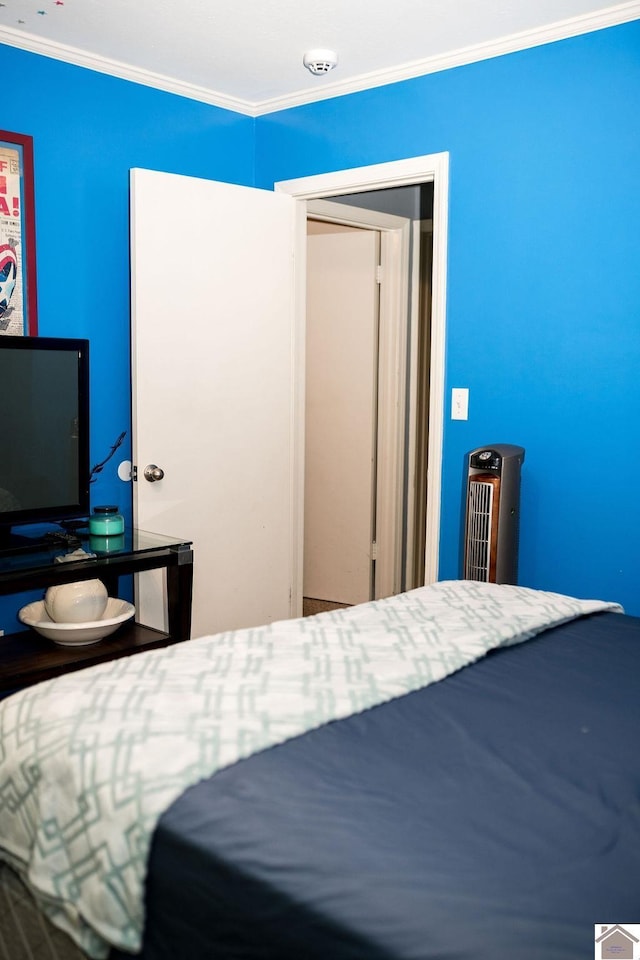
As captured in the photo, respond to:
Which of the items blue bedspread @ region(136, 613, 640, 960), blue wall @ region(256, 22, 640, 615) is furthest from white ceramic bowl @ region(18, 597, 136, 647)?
blue bedspread @ region(136, 613, 640, 960)

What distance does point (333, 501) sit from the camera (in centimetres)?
498

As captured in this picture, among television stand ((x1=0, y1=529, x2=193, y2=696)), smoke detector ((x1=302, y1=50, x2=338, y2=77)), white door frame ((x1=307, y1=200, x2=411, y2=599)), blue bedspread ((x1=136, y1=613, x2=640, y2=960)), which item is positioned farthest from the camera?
white door frame ((x1=307, y1=200, x2=411, y2=599))

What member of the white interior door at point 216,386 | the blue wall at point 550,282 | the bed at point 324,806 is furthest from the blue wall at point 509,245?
the bed at point 324,806

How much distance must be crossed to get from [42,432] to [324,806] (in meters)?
2.17

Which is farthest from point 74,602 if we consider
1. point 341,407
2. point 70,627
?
point 341,407

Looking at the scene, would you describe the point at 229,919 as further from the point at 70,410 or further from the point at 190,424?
the point at 190,424

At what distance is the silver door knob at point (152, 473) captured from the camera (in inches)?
139

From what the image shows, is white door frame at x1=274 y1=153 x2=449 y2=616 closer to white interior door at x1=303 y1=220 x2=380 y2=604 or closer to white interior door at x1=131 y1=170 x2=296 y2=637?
white interior door at x1=131 y1=170 x2=296 y2=637

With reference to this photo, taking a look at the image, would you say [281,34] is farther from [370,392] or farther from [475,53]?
[370,392]

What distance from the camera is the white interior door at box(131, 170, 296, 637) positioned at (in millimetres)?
3521

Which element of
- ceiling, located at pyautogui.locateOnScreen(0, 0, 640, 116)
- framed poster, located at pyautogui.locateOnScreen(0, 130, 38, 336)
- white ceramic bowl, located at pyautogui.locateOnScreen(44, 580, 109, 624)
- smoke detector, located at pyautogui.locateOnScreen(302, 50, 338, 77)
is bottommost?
white ceramic bowl, located at pyautogui.locateOnScreen(44, 580, 109, 624)

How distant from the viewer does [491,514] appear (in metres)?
3.10

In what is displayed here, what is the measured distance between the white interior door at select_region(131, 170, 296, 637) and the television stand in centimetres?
39

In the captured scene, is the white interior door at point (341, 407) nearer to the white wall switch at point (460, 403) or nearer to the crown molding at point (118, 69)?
the crown molding at point (118, 69)
